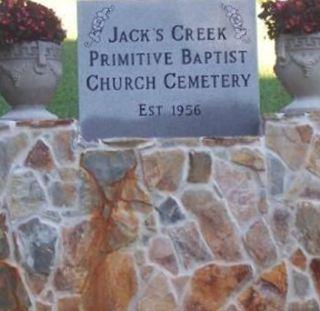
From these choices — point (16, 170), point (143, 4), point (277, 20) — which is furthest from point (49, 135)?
point (277, 20)

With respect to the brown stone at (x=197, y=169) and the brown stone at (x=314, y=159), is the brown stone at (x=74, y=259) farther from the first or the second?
the brown stone at (x=314, y=159)

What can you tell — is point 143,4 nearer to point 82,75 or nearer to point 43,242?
point 82,75

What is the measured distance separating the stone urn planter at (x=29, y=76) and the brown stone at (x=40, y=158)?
0.30m

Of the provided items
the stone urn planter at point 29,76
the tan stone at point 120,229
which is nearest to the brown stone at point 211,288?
the tan stone at point 120,229

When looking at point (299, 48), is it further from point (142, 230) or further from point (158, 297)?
point (158, 297)

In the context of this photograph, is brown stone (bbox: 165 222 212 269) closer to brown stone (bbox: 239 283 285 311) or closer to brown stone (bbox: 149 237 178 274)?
brown stone (bbox: 149 237 178 274)

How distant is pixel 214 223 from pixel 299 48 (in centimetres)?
131

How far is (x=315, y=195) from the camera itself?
768 centimetres

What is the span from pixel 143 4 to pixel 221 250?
181 centimetres

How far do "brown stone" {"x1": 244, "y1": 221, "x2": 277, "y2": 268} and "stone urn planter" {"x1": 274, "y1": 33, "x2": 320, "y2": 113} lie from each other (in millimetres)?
851

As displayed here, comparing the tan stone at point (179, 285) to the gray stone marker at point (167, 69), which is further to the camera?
the gray stone marker at point (167, 69)

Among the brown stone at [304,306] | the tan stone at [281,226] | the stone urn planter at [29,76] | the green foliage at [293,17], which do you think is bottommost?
the brown stone at [304,306]

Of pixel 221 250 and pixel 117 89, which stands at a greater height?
pixel 117 89

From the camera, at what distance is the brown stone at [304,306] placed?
299 inches
